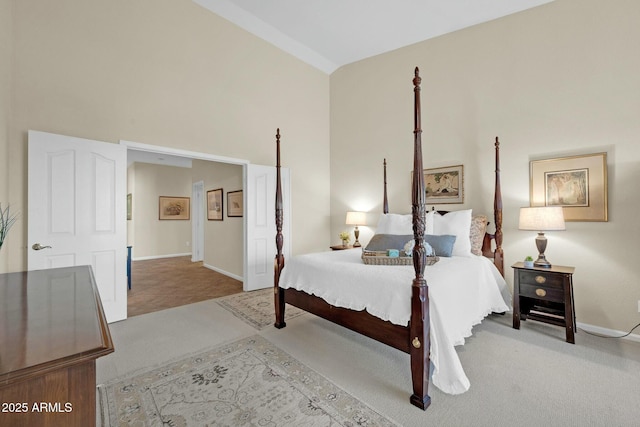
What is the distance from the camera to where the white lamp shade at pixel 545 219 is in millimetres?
2760

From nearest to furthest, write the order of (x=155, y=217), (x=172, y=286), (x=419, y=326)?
(x=419, y=326) < (x=172, y=286) < (x=155, y=217)

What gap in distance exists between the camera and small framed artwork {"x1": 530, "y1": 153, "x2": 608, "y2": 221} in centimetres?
289

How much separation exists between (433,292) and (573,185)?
2376 mm

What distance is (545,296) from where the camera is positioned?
2.78 m

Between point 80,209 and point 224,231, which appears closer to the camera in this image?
point 80,209

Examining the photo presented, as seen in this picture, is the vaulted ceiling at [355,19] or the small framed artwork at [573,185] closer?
the small framed artwork at [573,185]

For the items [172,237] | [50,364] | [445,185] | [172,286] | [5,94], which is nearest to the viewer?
[50,364]

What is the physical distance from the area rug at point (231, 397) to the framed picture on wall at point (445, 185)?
2783 mm

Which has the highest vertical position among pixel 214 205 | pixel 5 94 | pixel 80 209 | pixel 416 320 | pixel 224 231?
pixel 5 94

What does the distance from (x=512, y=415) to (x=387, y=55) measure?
4.87m

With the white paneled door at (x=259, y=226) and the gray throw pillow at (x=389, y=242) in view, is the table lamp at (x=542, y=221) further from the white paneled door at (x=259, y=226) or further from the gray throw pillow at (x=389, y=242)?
the white paneled door at (x=259, y=226)

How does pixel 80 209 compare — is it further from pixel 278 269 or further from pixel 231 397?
pixel 231 397

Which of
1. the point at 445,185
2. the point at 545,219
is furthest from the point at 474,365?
the point at 445,185

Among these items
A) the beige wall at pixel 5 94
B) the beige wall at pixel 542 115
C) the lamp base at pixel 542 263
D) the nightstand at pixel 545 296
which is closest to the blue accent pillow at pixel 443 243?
the nightstand at pixel 545 296
